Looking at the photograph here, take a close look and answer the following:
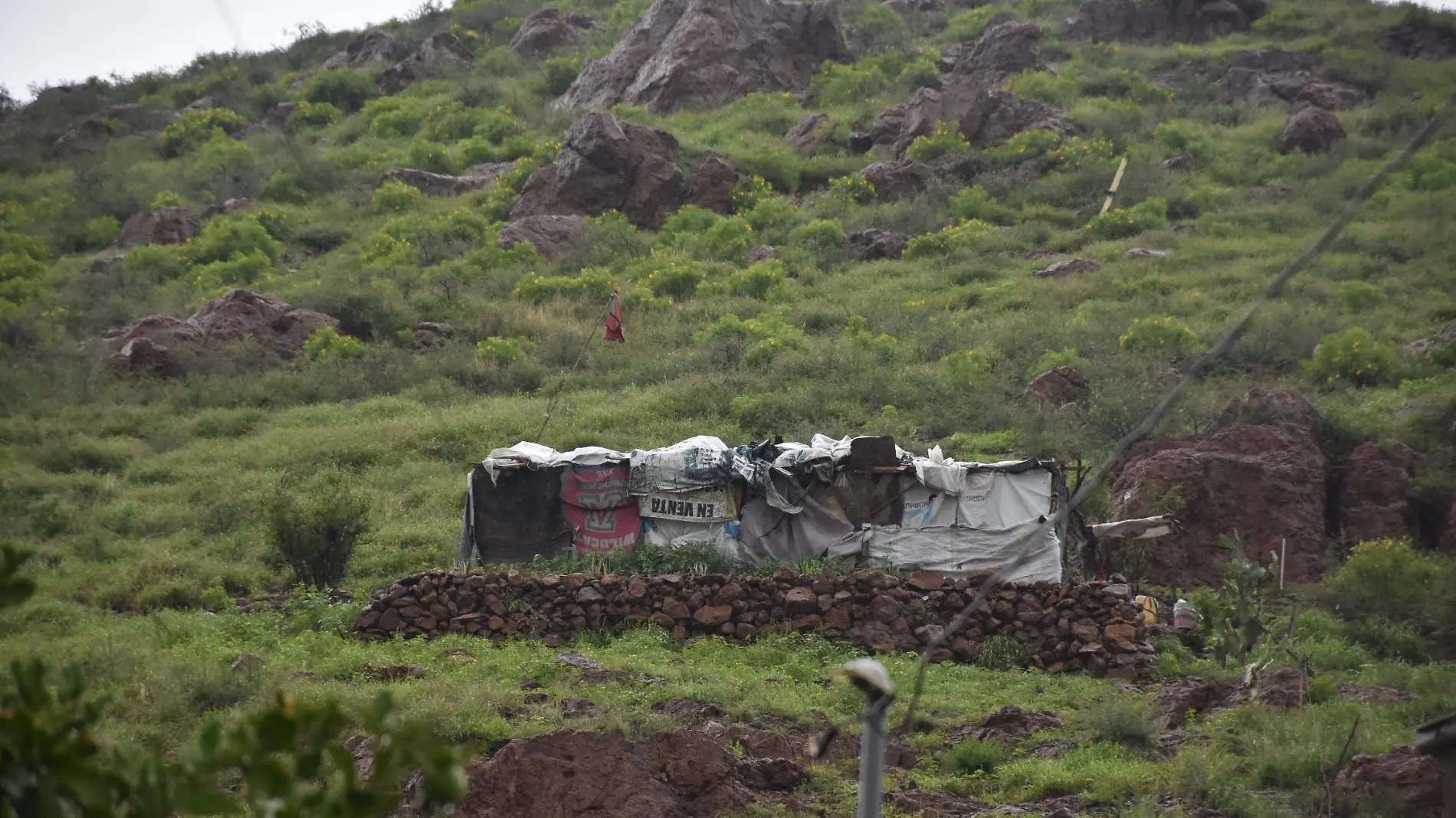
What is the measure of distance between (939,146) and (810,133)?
428 cm

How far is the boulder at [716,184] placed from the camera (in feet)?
105

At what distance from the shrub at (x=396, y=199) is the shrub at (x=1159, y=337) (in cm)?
1848

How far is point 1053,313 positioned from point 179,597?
49.8 feet

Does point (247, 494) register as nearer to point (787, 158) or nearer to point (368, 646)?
point (368, 646)

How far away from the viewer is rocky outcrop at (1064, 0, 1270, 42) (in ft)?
142

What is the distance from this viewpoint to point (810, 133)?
118ft

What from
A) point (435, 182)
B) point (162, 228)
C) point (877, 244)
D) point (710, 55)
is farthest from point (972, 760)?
point (710, 55)

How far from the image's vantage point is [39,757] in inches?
103

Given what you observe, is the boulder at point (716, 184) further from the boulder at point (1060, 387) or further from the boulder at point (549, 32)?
the boulder at point (549, 32)

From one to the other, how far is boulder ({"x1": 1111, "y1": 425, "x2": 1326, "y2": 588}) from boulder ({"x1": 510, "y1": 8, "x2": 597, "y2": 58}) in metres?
35.1

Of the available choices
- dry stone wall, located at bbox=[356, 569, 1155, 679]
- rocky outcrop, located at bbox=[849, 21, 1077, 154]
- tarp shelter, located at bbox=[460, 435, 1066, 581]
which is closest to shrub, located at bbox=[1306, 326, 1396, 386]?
tarp shelter, located at bbox=[460, 435, 1066, 581]

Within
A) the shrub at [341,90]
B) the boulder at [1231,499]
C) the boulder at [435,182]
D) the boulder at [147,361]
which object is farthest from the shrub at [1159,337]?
the shrub at [341,90]

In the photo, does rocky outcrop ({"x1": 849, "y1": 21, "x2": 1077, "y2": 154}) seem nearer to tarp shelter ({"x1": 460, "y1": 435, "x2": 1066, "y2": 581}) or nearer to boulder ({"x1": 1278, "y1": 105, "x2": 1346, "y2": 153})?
boulder ({"x1": 1278, "y1": 105, "x2": 1346, "y2": 153})

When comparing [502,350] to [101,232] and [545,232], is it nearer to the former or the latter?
[545,232]
